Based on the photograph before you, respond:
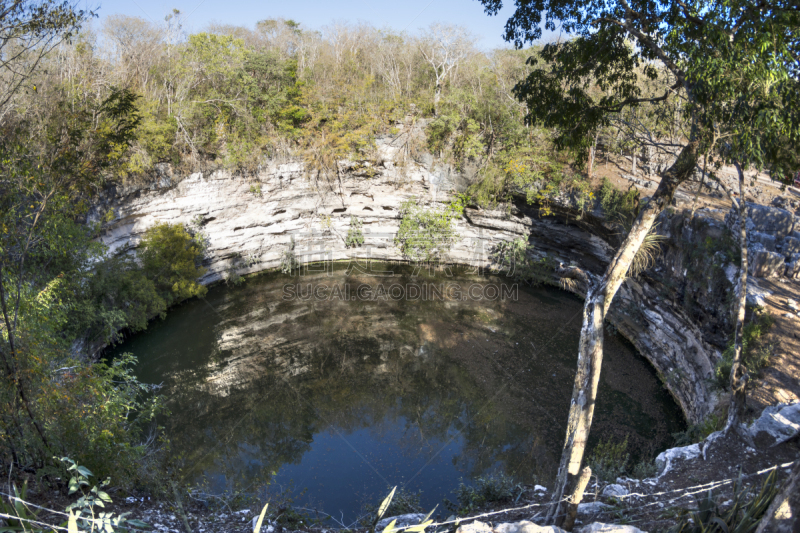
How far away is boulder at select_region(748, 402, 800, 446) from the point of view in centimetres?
699

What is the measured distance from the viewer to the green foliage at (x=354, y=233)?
20797 mm

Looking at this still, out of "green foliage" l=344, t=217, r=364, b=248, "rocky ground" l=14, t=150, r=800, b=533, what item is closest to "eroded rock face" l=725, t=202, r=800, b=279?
"rocky ground" l=14, t=150, r=800, b=533

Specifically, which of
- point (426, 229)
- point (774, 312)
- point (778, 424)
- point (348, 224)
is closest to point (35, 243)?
point (778, 424)

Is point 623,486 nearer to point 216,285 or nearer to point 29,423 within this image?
point 29,423

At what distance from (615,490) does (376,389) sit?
6613 millimetres

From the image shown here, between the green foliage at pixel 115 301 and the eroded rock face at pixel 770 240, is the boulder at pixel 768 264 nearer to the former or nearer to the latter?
the eroded rock face at pixel 770 240

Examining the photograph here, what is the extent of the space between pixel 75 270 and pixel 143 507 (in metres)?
6.97

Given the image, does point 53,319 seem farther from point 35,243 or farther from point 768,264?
point 768,264

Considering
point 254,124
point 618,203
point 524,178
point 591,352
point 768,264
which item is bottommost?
point 591,352

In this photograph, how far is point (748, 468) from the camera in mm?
6812

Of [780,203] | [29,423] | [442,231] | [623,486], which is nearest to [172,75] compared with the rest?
[442,231]

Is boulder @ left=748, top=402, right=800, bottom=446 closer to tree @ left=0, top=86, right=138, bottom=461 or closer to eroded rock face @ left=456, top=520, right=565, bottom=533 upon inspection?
eroded rock face @ left=456, top=520, right=565, bottom=533

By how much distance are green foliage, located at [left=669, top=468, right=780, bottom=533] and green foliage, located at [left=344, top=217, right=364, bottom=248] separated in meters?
17.1

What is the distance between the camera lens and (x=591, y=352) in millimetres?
5781
